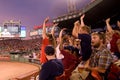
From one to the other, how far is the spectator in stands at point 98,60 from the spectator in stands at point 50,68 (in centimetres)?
53

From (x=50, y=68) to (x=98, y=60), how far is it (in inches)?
32.5

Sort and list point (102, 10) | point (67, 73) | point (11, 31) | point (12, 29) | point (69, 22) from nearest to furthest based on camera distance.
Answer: point (67, 73), point (102, 10), point (69, 22), point (11, 31), point (12, 29)

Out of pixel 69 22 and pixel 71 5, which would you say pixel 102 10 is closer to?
pixel 69 22

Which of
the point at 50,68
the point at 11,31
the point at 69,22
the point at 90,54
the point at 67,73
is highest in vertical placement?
the point at 11,31

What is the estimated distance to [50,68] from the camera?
396 cm

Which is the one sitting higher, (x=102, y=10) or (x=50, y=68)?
(x=102, y=10)

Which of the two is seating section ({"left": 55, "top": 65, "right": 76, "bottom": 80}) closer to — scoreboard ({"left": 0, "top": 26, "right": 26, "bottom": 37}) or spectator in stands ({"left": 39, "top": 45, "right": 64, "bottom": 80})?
spectator in stands ({"left": 39, "top": 45, "right": 64, "bottom": 80})

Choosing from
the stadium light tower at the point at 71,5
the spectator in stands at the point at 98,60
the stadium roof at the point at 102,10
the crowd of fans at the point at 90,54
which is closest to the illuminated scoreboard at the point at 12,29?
the stadium light tower at the point at 71,5

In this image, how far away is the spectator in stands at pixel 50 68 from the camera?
3955 millimetres

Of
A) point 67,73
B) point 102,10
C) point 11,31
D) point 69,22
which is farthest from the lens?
point 11,31

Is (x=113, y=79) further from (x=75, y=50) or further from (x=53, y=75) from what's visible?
(x=75, y=50)

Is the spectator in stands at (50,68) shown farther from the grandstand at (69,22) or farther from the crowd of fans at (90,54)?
the grandstand at (69,22)

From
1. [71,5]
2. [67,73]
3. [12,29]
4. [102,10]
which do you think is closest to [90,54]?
[67,73]

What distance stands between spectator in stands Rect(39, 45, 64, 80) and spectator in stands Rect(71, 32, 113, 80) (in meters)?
0.53
